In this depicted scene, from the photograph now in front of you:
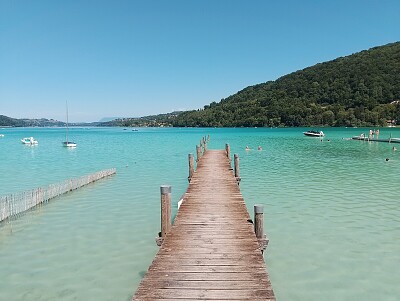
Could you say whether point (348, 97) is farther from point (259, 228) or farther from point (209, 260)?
point (209, 260)

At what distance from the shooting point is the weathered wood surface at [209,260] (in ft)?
21.1

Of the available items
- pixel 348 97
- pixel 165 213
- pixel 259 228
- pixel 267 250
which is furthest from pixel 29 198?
pixel 348 97

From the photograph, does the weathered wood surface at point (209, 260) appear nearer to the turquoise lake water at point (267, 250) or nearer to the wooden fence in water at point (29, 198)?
the turquoise lake water at point (267, 250)

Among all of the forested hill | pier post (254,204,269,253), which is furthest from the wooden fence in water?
the forested hill

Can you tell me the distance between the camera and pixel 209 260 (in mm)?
7953

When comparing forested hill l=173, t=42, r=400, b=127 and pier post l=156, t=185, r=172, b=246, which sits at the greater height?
forested hill l=173, t=42, r=400, b=127

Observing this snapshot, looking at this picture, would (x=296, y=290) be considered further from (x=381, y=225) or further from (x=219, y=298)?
(x=381, y=225)

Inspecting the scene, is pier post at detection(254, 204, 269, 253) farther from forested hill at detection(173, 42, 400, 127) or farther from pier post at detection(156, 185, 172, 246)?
forested hill at detection(173, 42, 400, 127)

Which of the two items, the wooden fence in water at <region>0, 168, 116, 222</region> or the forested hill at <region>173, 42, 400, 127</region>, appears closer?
the wooden fence in water at <region>0, 168, 116, 222</region>

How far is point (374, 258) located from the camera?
10.9 metres

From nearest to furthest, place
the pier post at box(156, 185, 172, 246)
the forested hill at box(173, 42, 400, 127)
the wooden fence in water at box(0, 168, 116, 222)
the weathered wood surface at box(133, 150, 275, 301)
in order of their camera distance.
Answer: the weathered wood surface at box(133, 150, 275, 301) → the pier post at box(156, 185, 172, 246) → the wooden fence in water at box(0, 168, 116, 222) → the forested hill at box(173, 42, 400, 127)

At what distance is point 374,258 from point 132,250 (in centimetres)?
791

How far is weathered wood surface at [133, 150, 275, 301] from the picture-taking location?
6445 mm

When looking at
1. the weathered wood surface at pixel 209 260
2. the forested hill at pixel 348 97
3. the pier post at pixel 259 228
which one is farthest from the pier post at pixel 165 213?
the forested hill at pixel 348 97
